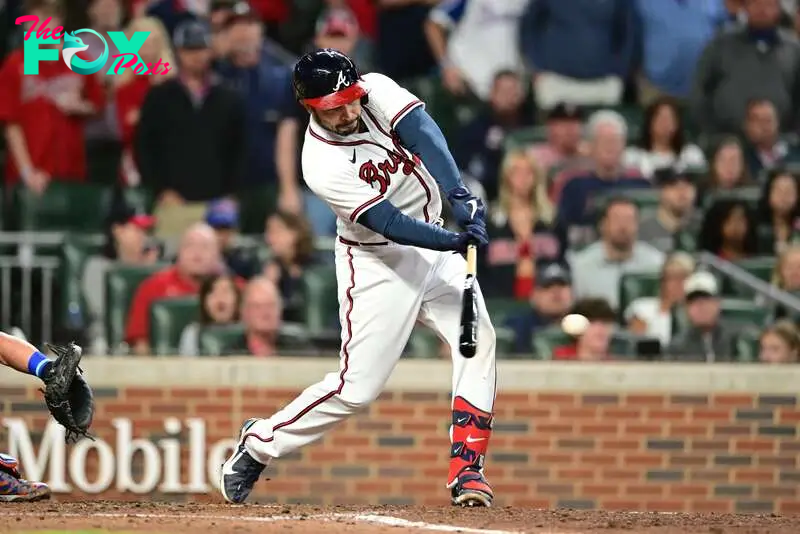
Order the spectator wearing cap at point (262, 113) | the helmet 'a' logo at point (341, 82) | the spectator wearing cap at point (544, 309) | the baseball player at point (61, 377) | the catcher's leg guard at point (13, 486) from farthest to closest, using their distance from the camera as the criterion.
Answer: the spectator wearing cap at point (262, 113) < the spectator wearing cap at point (544, 309) < the catcher's leg guard at point (13, 486) < the baseball player at point (61, 377) < the helmet 'a' logo at point (341, 82)

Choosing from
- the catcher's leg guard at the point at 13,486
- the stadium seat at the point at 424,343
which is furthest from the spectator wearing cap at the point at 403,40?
the catcher's leg guard at the point at 13,486

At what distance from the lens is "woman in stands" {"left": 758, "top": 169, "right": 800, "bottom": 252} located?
31.3 ft

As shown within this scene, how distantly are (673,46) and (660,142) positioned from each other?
0.83 m

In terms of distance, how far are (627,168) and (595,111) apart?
0.58 m

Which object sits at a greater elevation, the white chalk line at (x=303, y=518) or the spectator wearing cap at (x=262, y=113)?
the spectator wearing cap at (x=262, y=113)

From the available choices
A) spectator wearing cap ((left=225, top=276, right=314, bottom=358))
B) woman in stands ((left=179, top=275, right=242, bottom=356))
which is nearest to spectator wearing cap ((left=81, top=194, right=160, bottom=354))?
woman in stands ((left=179, top=275, right=242, bottom=356))

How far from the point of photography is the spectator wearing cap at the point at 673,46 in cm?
1034

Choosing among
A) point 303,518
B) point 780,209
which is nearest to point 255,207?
point 780,209

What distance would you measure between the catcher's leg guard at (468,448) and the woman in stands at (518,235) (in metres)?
3.45

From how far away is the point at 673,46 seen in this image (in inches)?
410

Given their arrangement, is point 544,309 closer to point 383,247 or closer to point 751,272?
point 751,272

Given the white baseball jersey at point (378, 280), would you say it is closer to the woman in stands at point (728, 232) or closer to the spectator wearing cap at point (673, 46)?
the woman in stands at point (728, 232)

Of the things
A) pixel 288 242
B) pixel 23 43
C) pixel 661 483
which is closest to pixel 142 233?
pixel 288 242

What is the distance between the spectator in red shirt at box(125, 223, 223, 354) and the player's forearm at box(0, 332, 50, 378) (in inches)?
117
